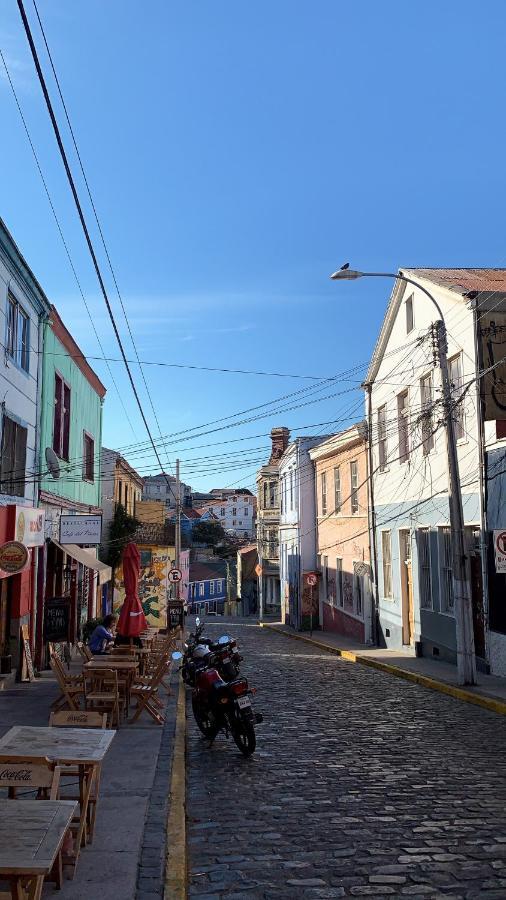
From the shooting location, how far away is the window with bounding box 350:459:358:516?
2647cm

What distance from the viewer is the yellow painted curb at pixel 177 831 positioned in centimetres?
466

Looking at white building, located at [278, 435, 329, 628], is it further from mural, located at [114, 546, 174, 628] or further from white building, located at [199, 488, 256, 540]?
white building, located at [199, 488, 256, 540]

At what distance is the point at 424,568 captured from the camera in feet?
63.8

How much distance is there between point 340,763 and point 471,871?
10.2 ft

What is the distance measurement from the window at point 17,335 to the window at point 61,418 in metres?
2.49

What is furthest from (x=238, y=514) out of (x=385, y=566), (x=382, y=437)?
(x=382, y=437)

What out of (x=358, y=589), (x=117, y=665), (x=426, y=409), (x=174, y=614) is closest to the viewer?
(x=117, y=665)

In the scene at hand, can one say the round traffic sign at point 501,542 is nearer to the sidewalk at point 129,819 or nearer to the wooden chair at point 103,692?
the sidewalk at point 129,819

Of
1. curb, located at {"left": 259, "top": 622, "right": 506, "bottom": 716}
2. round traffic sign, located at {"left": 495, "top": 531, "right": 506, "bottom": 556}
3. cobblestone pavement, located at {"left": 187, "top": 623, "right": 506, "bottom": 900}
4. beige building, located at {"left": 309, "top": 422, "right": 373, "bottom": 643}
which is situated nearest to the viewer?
cobblestone pavement, located at {"left": 187, "top": 623, "right": 506, "bottom": 900}


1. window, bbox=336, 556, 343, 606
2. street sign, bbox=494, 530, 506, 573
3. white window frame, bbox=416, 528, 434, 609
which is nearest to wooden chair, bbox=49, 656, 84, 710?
street sign, bbox=494, 530, 506, 573

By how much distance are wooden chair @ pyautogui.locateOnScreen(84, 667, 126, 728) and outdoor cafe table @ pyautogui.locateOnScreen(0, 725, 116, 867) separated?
340 cm

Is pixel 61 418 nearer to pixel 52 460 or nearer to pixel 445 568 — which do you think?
pixel 52 460

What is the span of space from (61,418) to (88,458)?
13.1ft

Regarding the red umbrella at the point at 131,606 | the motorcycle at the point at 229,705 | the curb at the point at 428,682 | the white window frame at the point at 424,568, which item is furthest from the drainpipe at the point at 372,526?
the motorcycle at the point at 229,705
